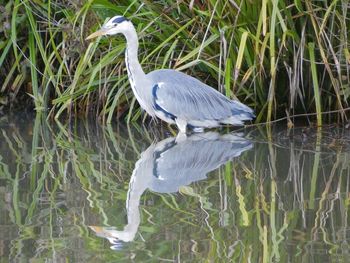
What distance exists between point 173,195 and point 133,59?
6.72 feet

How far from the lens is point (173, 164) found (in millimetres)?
5809

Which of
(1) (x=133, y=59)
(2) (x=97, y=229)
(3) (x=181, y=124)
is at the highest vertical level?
(1) (x=133, y=59)

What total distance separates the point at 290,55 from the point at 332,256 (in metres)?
3.29

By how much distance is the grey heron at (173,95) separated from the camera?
669cm

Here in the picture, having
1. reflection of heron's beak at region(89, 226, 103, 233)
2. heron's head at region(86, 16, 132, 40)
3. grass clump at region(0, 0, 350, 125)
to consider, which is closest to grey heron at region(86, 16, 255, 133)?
heron's head at region(86, 16, 132, 40)

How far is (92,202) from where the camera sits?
481cm

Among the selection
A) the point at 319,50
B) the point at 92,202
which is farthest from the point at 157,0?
the point at 92,202

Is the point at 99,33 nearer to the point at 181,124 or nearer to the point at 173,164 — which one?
the point at 181,124

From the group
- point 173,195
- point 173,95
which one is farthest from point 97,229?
point 173,95

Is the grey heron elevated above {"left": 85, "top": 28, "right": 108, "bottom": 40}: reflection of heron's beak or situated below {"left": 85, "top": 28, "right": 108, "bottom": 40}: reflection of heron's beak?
below

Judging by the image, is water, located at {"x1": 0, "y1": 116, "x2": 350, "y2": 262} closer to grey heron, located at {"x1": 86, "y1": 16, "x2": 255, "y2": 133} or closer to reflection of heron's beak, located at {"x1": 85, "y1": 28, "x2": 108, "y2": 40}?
grey heron, located at {"x1": 86, "y1": 16, "x2": 255, "y2": 133}

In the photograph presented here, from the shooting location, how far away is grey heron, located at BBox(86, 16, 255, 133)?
6691 millimetres

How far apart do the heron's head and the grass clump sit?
0.21 meters

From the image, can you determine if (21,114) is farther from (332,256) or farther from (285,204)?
(332,256)
